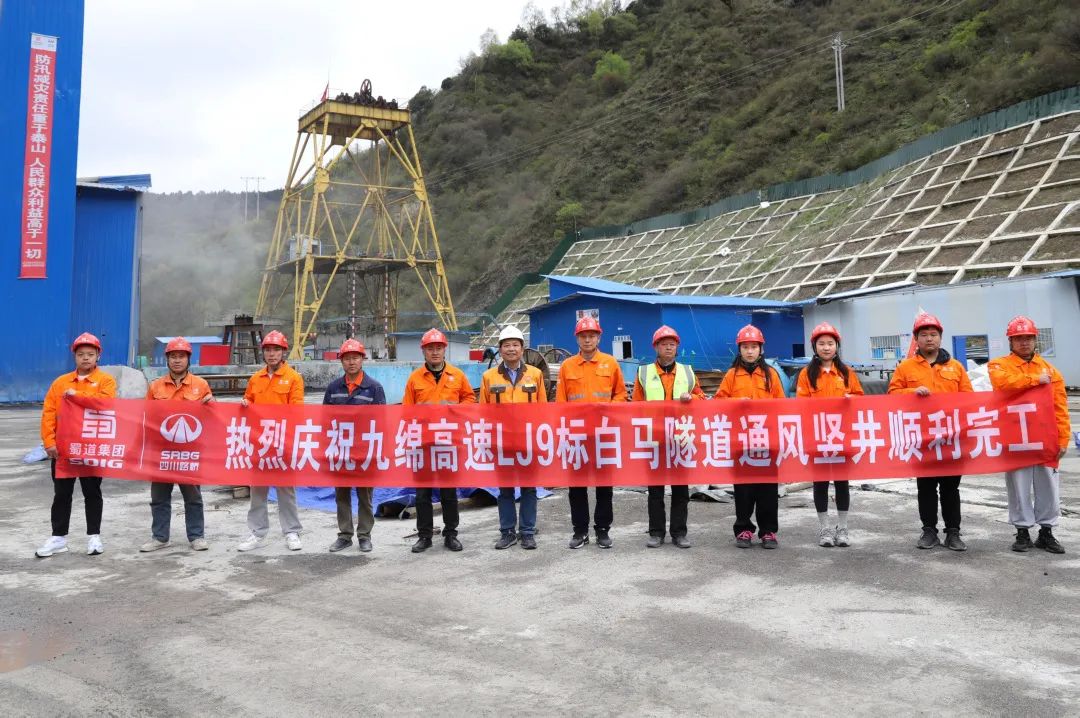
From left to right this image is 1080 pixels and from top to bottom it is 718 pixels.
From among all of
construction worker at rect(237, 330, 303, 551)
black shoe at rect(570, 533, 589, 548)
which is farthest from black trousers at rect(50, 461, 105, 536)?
black shoe at rect(570, 533, 589, 548)

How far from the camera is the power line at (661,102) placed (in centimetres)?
5238

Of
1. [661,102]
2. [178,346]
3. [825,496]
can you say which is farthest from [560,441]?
[661,102]

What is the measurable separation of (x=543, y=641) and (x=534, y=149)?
74.2 meters

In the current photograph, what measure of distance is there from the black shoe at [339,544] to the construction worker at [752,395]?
345 centimetres

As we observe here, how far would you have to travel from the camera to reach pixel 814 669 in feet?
12.1

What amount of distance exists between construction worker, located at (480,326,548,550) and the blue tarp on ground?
2.78 ft

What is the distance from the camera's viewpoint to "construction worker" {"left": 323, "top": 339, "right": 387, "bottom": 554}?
6605 mm

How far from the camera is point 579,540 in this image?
6520mm

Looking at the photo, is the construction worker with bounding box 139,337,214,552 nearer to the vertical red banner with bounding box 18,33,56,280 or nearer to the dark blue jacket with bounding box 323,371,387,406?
the dark blue jacket with bounding box 323,371,387,406

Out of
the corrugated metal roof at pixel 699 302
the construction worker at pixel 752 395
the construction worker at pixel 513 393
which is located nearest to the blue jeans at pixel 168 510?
the construction worker at pixel 513 393

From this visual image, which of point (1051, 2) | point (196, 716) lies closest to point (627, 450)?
point (196, 716)

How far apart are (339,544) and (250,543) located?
0.81 meters

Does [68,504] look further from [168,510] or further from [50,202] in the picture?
[50,202]

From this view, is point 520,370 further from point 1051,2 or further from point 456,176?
point 456,176
